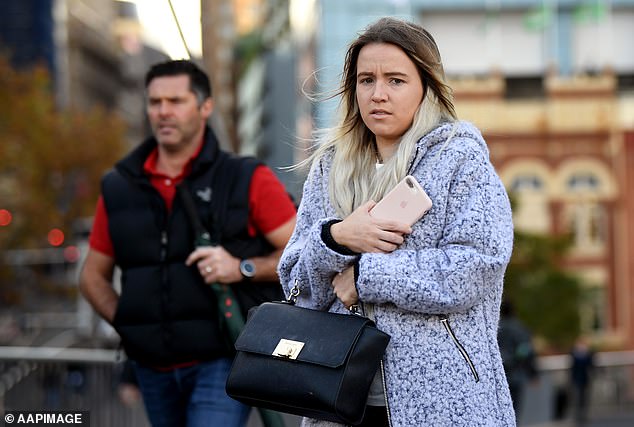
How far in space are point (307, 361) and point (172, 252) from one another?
1894mm

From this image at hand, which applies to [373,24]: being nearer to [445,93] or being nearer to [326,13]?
[445,93]

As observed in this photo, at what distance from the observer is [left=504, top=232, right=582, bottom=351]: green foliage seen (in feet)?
160

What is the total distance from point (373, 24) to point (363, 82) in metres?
0.20

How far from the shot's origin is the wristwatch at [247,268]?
5969 millimetres

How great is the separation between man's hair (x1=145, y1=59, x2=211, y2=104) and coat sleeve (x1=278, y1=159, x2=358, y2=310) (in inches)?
76.7

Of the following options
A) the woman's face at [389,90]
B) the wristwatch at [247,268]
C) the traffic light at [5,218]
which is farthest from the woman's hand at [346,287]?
A: the traffic light at [5,218]

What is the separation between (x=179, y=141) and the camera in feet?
20.7

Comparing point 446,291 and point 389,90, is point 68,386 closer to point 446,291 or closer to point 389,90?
point 389,90

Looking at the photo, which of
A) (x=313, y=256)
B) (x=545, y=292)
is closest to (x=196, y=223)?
(x=313, y=256)

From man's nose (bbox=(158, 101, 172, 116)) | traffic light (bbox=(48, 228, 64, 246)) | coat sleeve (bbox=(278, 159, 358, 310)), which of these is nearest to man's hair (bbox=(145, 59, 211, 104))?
man's nose (bbox=(158, 101, 172, 116))

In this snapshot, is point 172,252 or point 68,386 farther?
point 68,386

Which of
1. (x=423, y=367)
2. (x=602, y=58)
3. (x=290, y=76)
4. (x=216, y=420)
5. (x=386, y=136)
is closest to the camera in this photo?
(x=423, y=367)

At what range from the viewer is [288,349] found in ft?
14.2

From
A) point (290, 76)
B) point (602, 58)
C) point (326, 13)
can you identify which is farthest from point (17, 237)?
point (290, 76)
